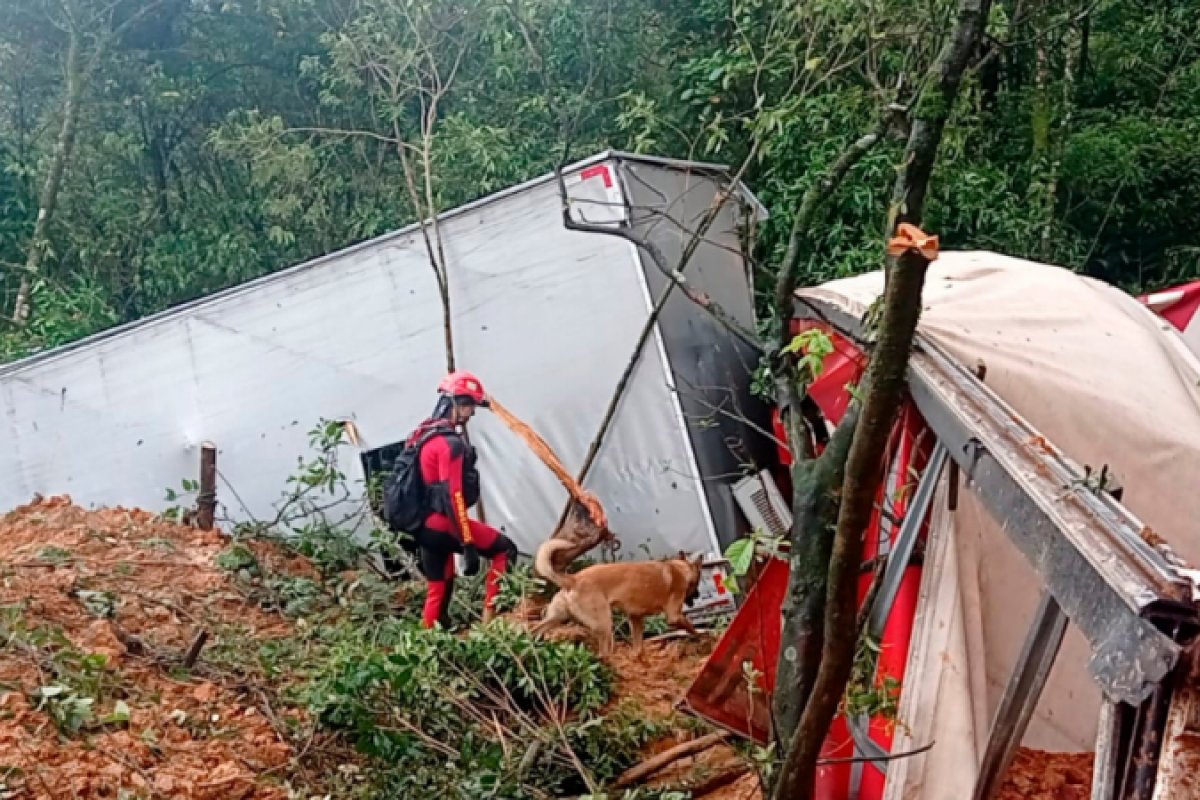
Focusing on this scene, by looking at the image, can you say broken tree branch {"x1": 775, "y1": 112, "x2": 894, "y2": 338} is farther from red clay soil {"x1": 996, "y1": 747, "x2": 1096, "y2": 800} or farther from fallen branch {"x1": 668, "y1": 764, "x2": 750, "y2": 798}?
fallen branch {"x1": 668, "y1": 764, "x2": 750, "y2": 798}

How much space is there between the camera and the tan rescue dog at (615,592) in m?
5.94

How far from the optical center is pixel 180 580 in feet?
21.4

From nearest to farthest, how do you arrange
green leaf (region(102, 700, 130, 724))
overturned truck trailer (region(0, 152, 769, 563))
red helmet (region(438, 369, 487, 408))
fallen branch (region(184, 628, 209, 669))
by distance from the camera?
green leaf (region(102, 700, 130, 724)), fallen branch (region(184, 628, 209, 669)), red helmet (region(438, 369, 487, 408)), overturned truck trailer (region(0, 152, 769, 563))

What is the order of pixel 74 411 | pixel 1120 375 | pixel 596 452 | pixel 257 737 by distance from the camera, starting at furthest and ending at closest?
1. pixel 74 411
2. pixel 596 452
3. pixel 257 737
4. pixel 1120 375

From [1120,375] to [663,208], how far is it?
422cm

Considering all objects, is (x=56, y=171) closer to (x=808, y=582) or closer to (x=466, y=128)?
(x=466, y=128)

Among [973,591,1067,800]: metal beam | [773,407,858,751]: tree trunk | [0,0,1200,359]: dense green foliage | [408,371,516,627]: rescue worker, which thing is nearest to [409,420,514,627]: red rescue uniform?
[408,371,516,627]: rescue worker

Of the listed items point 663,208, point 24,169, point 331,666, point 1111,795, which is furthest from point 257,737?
point 24,169

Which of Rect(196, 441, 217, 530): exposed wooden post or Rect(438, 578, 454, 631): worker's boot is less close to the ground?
Rect(196, 441, 217, 530): exposed wooden post

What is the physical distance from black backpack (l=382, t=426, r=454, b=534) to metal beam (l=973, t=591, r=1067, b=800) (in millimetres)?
4270

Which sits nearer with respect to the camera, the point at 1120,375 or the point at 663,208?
the point at 1120,375

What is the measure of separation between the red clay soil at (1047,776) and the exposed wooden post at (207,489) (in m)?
6.16

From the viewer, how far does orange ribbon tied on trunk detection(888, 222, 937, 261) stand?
1860 mm

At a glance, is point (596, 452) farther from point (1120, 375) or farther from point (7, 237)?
point (7, 237)
